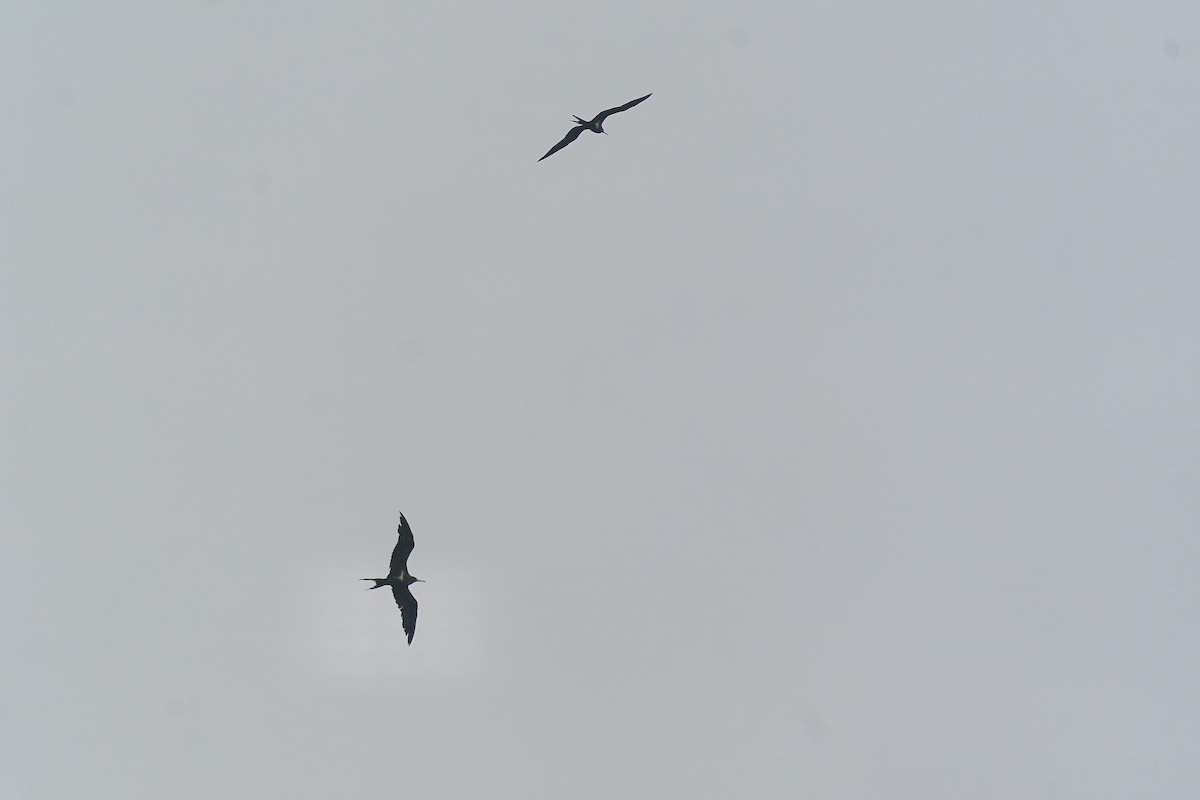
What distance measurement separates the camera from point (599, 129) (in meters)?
34.2

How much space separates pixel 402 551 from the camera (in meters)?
31.7

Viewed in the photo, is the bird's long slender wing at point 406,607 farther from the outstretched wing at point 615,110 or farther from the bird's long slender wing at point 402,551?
the outstretched wing at point 615,110

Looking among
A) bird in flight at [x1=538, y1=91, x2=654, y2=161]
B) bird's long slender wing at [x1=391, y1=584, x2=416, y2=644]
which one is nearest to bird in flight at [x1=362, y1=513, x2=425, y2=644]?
bird's long slender wing at [x1=391, y1=584, x2=416, y2=644]

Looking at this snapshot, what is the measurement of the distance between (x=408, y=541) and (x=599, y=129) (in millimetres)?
18722

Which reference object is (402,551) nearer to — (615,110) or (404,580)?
(404,580)

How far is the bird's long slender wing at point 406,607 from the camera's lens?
32094mm

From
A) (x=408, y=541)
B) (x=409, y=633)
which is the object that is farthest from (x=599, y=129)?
(x=409, y=633)

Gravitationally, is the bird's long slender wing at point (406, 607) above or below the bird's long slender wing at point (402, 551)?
below

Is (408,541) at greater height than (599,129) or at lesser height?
lesser

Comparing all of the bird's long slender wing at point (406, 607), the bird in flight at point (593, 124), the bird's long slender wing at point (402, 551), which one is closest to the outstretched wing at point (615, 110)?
the bird in flight at point (593, 124)

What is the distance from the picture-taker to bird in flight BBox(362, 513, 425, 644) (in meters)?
31.4

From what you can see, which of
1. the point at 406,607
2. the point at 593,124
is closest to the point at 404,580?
the point at 406,607

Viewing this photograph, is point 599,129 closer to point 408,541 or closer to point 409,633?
point 408,541

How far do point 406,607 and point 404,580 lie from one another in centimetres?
108
